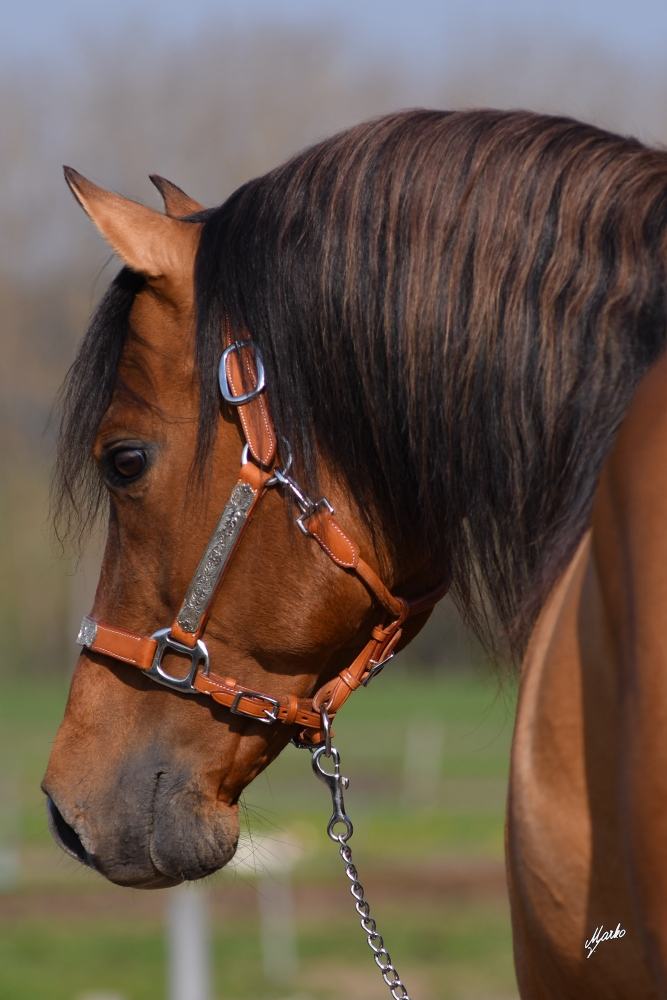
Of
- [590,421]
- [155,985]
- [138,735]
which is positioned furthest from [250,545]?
[155,985]

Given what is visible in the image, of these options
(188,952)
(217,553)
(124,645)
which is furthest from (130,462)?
(188,952)

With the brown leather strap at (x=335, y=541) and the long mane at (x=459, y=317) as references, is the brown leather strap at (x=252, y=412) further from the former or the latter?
the brown leather strap at (x=335, y=541)

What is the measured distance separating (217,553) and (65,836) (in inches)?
29.3

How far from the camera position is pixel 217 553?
1.96m

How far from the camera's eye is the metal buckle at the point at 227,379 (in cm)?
194

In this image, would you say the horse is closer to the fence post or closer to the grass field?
the grass field

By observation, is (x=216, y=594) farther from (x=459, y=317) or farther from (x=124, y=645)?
(x=459, y=317)

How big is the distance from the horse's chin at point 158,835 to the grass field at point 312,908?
2.27 meters

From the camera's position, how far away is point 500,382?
176cm

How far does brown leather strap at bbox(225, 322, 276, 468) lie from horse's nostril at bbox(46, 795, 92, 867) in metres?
0.89

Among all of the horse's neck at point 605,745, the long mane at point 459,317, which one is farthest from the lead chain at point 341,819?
the horse's neck at point 605,745

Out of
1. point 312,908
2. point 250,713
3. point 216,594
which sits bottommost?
point 312,908

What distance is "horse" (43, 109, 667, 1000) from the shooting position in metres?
1.44

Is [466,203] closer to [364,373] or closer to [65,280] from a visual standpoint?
[364,373]
